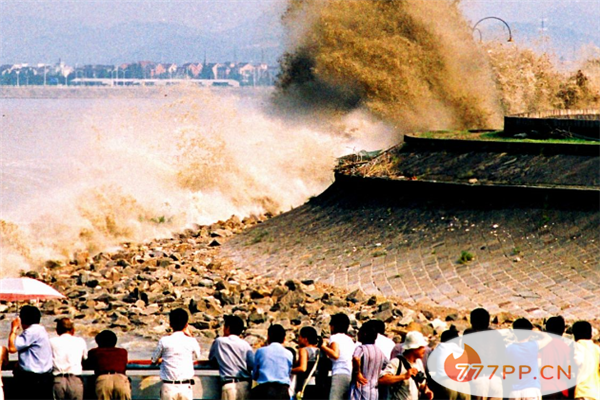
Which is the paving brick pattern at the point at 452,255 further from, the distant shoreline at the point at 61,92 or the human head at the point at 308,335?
the distant shoreline at the point at 61,92

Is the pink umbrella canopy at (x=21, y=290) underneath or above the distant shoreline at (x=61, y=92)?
underneath

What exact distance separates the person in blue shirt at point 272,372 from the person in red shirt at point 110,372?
1114 mm

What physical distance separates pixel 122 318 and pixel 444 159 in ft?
22.7

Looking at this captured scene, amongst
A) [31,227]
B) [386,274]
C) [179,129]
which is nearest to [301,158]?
[179,129]

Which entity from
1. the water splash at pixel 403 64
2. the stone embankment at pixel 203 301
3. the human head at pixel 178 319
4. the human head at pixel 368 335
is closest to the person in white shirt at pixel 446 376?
the human head at pixel 368 335

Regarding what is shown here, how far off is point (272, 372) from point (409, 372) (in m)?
1.17

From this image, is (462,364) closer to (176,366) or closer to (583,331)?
(583,331)

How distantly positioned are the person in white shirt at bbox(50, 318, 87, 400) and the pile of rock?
647cm

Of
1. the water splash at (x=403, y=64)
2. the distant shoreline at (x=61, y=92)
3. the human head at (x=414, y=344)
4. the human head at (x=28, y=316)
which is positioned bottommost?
the human head at (x=414, y=344)

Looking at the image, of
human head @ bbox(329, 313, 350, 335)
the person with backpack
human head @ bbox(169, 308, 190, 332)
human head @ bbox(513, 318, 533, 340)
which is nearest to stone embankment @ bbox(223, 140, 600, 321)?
A: human head @ bbox(513, 318, 533, 340)

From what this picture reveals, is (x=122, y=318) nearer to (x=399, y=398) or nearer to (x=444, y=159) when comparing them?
(x=444, y=159)

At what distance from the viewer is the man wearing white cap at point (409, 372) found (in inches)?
414

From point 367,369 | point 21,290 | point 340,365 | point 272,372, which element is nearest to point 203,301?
point 21,290

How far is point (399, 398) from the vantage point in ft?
34.8
